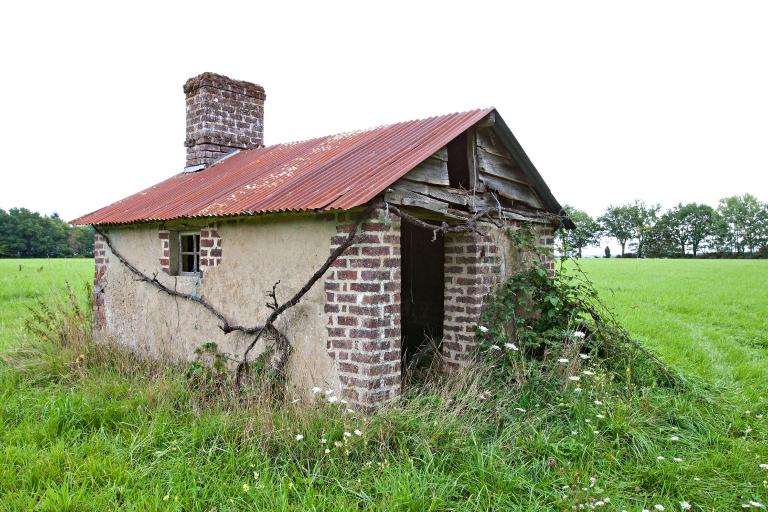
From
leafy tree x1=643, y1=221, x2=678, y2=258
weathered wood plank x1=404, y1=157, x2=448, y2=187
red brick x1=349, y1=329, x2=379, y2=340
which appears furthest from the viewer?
leafy tree x1=643, y1=221, x2=678, y2=258

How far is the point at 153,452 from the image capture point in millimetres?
4637

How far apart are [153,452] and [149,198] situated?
5652mm

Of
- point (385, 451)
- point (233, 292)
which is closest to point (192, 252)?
point (233, 292)

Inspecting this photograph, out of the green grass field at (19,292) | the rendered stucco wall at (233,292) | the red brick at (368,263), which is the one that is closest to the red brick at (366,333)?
the rendered stucco wall at (233,292)

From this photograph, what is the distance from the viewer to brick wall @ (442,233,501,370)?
6508 mm

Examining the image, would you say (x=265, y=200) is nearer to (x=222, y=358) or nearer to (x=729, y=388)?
(x=222, y=358)

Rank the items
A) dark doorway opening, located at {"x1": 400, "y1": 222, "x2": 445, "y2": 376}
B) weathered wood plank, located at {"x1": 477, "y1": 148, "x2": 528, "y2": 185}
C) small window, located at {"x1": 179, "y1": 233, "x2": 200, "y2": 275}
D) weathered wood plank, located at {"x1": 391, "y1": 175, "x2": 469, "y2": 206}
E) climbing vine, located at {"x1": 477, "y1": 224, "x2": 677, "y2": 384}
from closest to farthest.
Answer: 1. weathered wood plank, located at {"x1": 391, "y1": 175, "x2": 469, "y2": 206}
2. climbing vine, located at {"x1": 477, "y1": 224, "x2": 677, "y2": 384}
3. weathered wood plank, located at {"x1": 477, "y1": 148, "x2": 528, "y2": 185}
4. small window, located at {"x1": 179, "y1": 233, "x2": 200, "y2": 275}
5. dark doorway opening, located at {"x1": 400, "y1": 222, "x2": 445, "y2": 376}

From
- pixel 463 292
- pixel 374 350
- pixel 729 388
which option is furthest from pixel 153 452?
pixel 729 388

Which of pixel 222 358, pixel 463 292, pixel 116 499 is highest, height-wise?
pixel 463 292

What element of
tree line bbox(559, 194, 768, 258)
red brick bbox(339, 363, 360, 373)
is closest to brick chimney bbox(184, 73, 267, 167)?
red brick bbox(339, 363, 360, 373)

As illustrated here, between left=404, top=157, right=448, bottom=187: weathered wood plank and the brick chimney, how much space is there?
230 inches

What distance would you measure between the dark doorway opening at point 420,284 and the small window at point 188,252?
2.86 metres

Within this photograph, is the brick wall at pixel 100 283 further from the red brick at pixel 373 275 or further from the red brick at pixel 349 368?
the red brick at pixel 373 275

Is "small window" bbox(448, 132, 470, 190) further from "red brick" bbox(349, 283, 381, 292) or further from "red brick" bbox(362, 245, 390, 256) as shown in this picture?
"red brick" bbox(349, 283, 381, 292)
